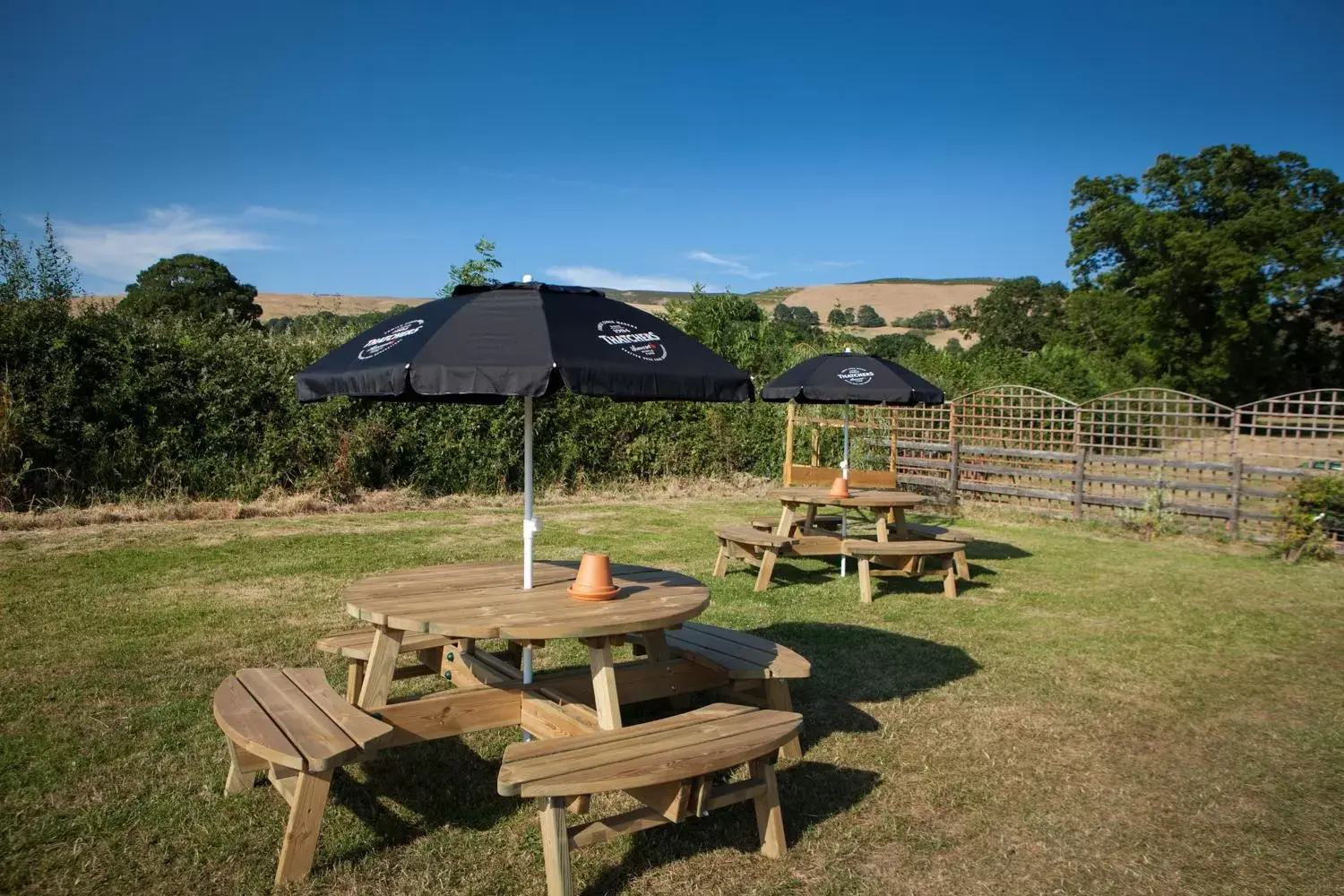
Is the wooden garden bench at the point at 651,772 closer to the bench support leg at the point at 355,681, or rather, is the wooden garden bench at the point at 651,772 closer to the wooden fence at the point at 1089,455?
the bench support leg at the point at 355,681

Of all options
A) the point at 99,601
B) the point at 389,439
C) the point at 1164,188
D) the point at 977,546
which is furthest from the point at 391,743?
the point at 1164,188

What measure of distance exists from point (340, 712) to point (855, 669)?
304cm

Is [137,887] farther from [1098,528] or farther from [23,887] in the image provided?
[1098,528]

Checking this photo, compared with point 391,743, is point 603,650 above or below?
above

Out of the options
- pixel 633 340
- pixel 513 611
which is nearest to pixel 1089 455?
pixel 633 340

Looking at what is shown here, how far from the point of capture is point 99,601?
20.3ft

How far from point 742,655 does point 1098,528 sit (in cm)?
825

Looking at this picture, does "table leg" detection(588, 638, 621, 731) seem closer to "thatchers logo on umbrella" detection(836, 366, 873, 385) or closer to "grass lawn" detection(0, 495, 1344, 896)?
"grass lawn" detection(0, 495, 1344, 896)

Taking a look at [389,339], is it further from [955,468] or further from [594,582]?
[955,468]

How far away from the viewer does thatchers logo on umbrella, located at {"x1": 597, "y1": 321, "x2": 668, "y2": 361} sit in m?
3.23

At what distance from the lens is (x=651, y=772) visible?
8.51 ft

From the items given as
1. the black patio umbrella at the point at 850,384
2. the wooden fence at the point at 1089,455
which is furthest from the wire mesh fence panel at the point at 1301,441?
the black patio umbrella at the point at 850,384

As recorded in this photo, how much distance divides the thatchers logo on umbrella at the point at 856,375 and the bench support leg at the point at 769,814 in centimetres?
494

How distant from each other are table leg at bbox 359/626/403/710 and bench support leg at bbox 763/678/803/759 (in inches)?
61.4
